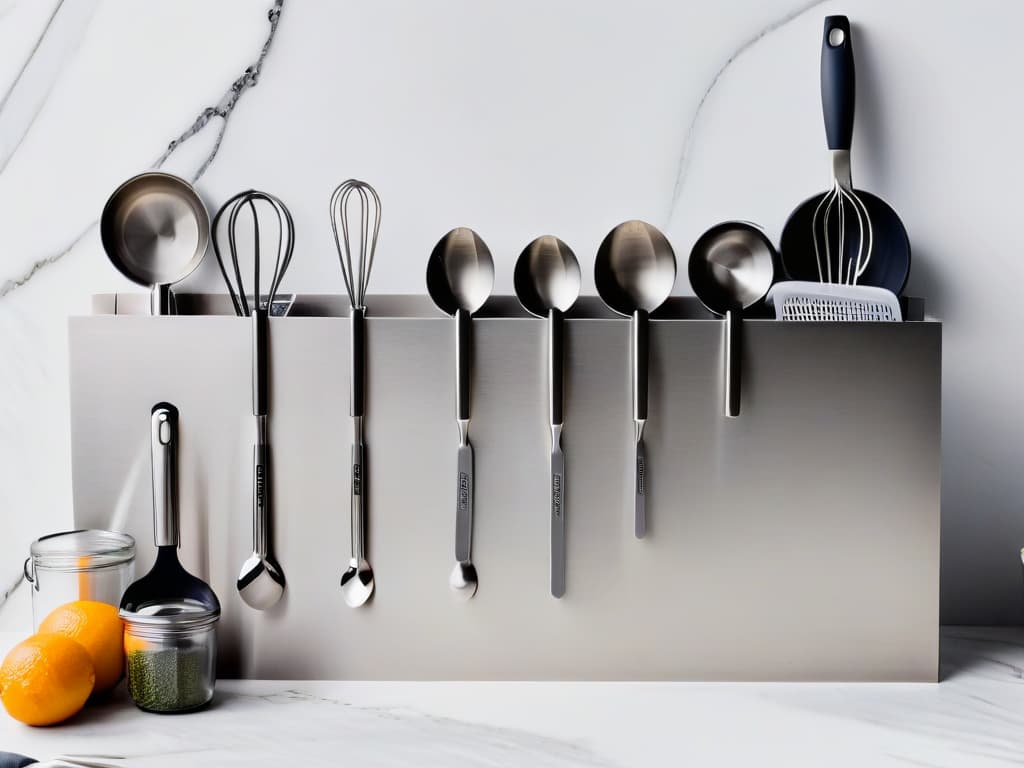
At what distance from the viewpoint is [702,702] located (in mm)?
642

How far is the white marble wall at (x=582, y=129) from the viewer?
81cm

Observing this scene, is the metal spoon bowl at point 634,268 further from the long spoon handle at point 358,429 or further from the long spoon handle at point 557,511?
the long spoon handle at point 358,429

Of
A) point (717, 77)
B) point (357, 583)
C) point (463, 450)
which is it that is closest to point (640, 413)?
point (463, 450)

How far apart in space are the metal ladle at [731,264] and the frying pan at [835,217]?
0.08m

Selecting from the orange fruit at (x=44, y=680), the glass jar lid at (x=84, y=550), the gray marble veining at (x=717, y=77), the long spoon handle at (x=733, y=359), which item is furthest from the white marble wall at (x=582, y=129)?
the orange fruit at (x=44, y=680)

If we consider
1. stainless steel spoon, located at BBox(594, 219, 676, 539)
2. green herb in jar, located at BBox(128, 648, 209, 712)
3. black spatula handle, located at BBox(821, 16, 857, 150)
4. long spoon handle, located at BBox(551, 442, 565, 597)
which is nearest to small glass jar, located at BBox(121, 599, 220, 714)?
green herb in jar, located at BBox(128, 648, 209, 712)

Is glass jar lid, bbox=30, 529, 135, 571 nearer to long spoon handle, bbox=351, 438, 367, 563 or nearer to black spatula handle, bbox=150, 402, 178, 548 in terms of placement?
black spatula handle, bbox=150, 402, 178, 548

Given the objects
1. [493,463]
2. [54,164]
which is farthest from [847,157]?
[54,164]

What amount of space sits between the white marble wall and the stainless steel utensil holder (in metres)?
0.17

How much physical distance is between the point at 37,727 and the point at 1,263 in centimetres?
47

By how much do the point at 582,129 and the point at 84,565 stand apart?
0.58 m

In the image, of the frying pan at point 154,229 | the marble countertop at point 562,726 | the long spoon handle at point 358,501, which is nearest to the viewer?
the marble countertop at point 562,726

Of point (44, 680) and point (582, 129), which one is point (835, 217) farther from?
point (44, 680)

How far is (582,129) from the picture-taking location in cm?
82
